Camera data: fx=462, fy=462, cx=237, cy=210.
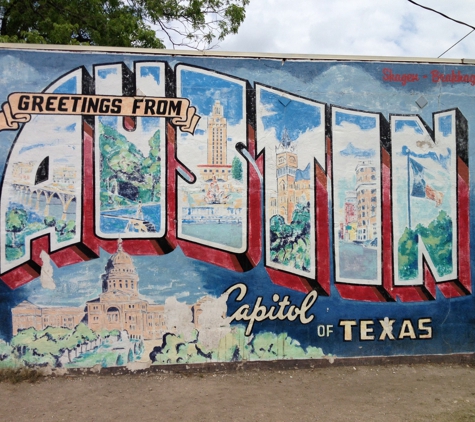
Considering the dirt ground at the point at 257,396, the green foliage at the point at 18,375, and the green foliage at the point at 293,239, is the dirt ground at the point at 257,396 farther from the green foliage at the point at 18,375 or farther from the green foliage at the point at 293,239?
the green foliage at the point at 293,239

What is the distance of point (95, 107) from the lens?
5996 mm

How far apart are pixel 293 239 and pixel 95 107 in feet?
10.3

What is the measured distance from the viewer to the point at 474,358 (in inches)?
259

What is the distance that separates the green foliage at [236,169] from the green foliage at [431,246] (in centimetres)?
244

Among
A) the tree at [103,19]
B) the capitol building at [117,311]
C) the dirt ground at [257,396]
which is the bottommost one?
the dirt ground at [257,396]

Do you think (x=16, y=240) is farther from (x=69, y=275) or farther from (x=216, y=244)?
(x=216, y=244)

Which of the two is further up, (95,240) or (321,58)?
(321,58)

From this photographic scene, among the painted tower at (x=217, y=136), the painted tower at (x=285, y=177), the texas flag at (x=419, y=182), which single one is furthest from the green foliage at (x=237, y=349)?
the texas flag at (x=419, y=182)

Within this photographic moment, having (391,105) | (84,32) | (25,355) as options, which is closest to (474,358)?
(391,105)

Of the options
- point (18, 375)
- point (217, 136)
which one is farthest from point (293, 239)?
point (18, 375)

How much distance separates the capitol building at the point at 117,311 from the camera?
5902 mm

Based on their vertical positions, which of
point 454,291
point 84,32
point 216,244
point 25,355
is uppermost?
point 84,32

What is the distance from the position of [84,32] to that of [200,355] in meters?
10.2

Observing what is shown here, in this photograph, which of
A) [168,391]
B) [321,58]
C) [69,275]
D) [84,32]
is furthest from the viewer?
[84,32]
